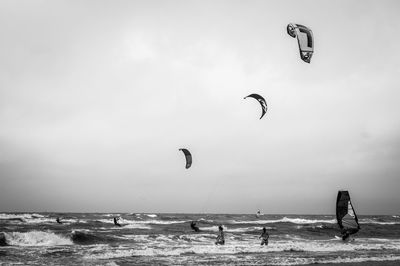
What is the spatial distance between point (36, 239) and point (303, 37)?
21.4m

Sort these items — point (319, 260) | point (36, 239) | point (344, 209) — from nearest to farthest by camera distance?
point (319, 260) → point (344, 209) → point (36, 239)

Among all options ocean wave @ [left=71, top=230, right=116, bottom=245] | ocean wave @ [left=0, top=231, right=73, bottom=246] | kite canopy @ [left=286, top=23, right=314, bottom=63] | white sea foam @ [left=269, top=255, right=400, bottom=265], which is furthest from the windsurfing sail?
ocean wave @ [left=0, top=231, right=73, bottom=246]

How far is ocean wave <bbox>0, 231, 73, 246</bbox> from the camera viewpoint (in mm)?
24731

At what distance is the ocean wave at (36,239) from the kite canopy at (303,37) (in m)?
18.5

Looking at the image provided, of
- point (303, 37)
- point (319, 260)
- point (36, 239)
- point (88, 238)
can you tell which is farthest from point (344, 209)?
point (36, 239)

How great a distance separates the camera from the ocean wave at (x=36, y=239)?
24731mm

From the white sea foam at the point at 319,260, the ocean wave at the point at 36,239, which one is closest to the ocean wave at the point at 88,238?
the ocean wave at the point at 36,239

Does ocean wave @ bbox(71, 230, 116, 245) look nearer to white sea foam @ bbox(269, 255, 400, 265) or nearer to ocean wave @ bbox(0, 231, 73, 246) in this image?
ocean wave @ bbox(0, 231, 73, 246)

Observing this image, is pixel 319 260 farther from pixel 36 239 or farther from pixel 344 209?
pixel 36 239

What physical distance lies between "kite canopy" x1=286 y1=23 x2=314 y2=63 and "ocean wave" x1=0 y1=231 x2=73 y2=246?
60.8 ft

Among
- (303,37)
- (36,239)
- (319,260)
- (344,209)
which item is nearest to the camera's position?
(303,37)

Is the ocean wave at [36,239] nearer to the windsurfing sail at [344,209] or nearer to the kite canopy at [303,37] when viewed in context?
the windsurfing sail at [344,209]

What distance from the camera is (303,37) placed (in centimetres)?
1245

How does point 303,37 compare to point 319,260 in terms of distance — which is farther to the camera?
point 319,260
